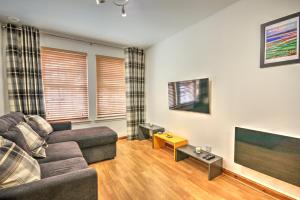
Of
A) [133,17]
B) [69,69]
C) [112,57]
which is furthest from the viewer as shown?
[112,57]

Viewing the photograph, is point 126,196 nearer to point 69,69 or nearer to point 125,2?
point 125,2

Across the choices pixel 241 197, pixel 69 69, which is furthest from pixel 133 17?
pixel 241 197

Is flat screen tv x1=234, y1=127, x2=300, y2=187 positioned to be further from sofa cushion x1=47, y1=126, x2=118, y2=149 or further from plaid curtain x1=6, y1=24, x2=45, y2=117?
plaid curtain x1=6, y1=24, x2=45, y2=117

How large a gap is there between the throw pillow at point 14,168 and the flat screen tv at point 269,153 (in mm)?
2308

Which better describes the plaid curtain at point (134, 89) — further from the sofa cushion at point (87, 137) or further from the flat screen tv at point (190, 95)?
the sofa cushion at point (87, 137)

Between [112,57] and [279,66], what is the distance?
3.34 meters

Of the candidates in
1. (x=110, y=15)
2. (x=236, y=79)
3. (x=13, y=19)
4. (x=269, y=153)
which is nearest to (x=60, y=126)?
(x=13, y=19)

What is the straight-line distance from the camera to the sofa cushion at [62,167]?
4.84 ft

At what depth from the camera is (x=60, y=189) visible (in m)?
1.14

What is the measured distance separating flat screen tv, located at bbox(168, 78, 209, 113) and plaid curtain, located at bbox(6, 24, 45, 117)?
263 centimetres

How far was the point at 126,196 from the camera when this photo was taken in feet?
5.98

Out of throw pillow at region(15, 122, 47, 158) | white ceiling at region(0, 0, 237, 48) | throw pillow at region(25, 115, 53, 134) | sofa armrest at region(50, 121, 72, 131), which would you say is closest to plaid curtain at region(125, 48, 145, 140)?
white ceiling at region(0, 0, 237, 48)

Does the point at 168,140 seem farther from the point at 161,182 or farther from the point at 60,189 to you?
the point at 60,189

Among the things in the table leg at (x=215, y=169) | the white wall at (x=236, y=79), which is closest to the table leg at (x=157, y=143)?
the white wall at (x=236, y=79)
